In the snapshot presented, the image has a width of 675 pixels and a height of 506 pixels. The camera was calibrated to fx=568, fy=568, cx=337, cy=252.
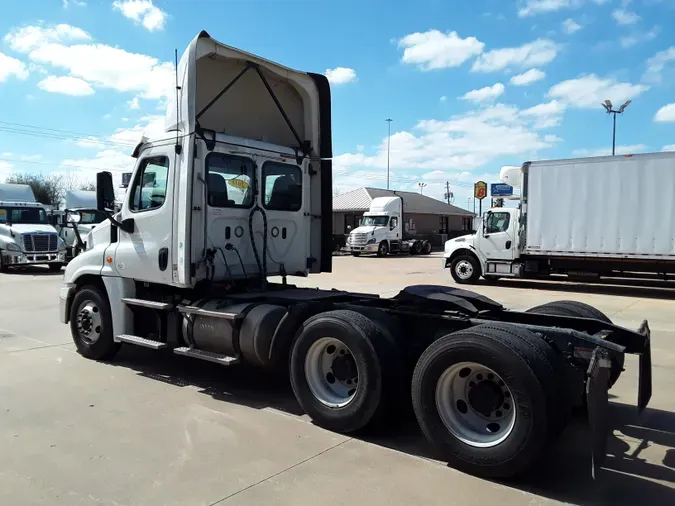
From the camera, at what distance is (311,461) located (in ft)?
14.3

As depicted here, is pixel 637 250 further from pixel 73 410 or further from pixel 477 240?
pixel 73 410

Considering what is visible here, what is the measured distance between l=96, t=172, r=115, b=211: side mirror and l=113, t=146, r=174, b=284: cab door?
0.20 meters

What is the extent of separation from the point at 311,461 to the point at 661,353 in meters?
6.28

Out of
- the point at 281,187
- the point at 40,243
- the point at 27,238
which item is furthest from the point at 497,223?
the point at 27,238

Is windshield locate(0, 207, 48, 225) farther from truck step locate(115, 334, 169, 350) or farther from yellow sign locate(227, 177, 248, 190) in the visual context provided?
yellow sign locate(227, 177, 248, 190)

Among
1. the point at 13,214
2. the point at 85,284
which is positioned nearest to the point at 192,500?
the point at 85,284

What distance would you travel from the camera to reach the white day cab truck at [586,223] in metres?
14.9

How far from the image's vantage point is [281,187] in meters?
7.37

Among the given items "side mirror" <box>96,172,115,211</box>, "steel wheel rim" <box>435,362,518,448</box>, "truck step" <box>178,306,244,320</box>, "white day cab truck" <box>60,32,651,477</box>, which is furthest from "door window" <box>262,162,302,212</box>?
"steel wheel rim" <box>435,362,518,448</box>

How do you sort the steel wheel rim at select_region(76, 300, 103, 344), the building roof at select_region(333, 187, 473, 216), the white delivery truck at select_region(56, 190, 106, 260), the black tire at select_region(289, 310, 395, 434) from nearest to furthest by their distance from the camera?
the black tire at select_region(289, 310, 395, 434) < the steel wheel rim at select_region(76, 300, 103, 344) < the white delivery truck at select_region(56, 190, 106, 260) < the building roof at select_region(333, 187, 473, 216)

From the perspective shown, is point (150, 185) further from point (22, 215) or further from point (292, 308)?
point (22, 215)

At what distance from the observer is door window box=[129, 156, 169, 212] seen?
6.63 meters

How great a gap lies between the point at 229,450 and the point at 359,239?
3045 centimetres

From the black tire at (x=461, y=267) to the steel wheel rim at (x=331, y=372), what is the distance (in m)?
13.8
